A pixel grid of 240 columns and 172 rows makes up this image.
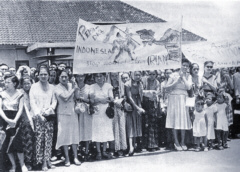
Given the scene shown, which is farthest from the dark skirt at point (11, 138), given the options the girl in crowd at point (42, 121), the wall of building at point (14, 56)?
the wall of building at point (14, 56)

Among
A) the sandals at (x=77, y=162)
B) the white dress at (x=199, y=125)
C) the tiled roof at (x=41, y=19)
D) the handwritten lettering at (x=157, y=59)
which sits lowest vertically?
the sandals at (x=77, y=162)

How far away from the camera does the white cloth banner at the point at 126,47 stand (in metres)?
4.90

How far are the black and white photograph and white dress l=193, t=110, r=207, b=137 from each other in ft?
0.06

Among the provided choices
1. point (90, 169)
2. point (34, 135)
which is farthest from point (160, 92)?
point (34, 135)

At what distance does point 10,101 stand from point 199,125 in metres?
3.23

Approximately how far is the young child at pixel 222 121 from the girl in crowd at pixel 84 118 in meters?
2.36

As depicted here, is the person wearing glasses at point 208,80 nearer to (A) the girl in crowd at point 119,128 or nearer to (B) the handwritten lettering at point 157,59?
(B) the handwritten lettering at point 157,59

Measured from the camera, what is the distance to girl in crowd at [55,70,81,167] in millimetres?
4613

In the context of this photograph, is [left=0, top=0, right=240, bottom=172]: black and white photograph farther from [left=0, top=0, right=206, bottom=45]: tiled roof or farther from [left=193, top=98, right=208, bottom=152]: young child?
[left=0, top=0, right=206, bottom=45]: tiled roof

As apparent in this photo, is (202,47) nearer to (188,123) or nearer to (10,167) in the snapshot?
(188,123)

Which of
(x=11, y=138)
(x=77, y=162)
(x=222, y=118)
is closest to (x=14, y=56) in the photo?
(x=11, y=138)

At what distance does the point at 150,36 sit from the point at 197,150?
2.17 meters

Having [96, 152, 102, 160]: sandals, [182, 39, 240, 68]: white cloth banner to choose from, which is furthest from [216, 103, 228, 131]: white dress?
[96, 152, 102, 160]: sandals

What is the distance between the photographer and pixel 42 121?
4.42 meters
